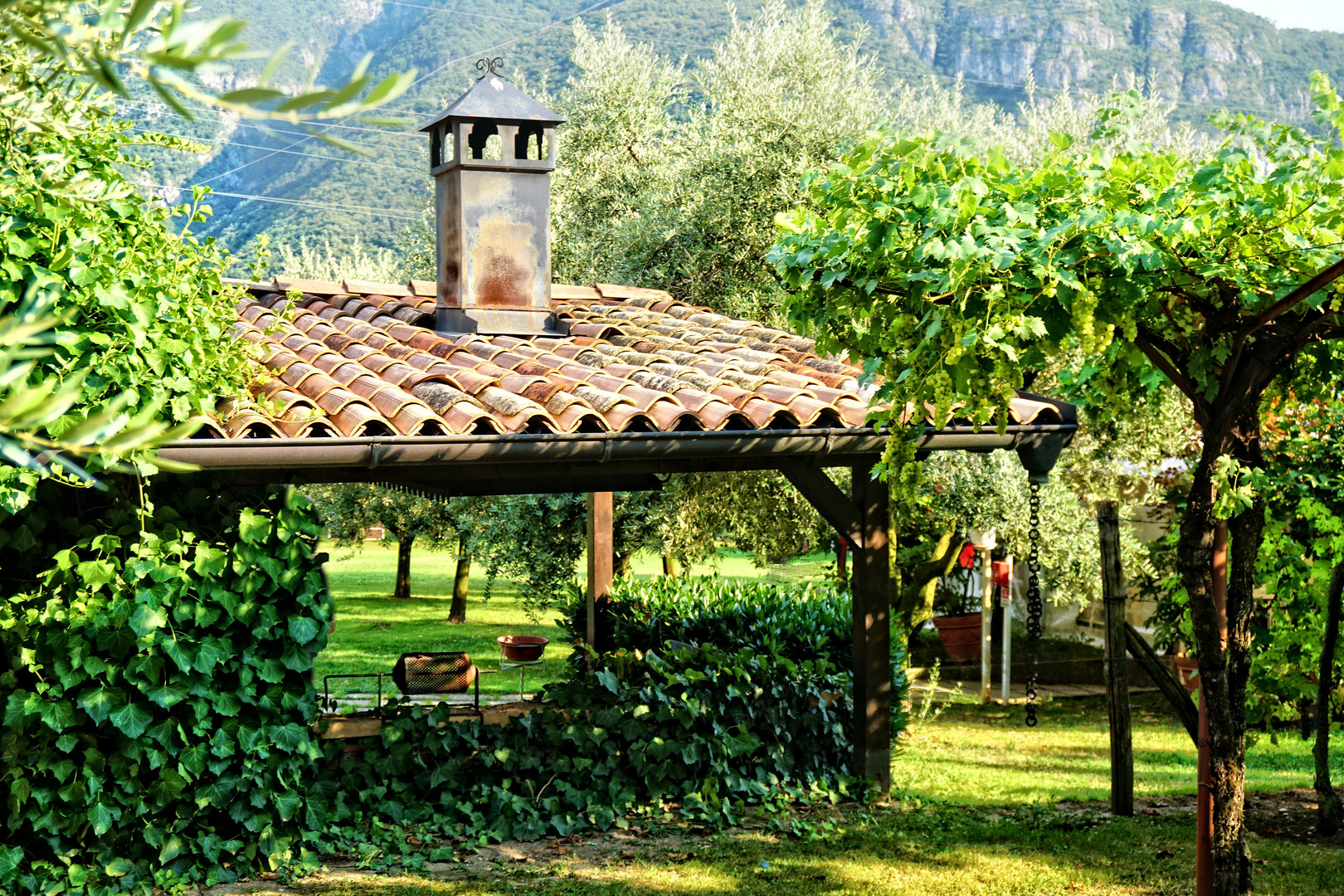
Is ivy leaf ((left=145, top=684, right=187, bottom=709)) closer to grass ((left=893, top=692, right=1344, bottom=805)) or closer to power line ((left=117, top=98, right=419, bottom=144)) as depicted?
power line ((left=117, top=98, right=419, bottom=144))

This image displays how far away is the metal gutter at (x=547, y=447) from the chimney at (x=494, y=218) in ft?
8.12

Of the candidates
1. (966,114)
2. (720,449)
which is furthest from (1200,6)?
(720,449)

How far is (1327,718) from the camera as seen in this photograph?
6273 millimetres

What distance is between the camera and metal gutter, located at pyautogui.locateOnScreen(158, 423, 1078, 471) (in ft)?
15.7

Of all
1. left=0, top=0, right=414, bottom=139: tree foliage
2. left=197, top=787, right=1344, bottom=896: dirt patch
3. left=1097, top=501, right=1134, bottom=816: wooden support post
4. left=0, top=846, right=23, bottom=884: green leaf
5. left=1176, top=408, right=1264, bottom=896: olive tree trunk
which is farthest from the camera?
left=1097, top=501, right=1134, bottom=816: wooden support post

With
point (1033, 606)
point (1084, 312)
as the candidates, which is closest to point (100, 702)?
point (1084, 312)

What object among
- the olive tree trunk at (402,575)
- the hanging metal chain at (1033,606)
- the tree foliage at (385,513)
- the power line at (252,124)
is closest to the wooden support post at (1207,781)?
the hanging metal chain at (1033,606)

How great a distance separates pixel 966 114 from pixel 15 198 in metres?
13.9

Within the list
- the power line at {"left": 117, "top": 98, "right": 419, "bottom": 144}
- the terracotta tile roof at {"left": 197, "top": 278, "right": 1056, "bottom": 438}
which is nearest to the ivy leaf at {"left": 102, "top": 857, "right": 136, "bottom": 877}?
the terracotta tile roof at {"left": 197, "top": 278, "right": 1056, "bottom": 438}

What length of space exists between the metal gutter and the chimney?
2.48 metres

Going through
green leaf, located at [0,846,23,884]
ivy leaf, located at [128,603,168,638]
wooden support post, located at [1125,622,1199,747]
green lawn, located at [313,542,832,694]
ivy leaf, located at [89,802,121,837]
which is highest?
ivy leaf, located at [128,603,168,638]

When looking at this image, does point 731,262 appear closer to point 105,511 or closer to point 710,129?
point 710,129

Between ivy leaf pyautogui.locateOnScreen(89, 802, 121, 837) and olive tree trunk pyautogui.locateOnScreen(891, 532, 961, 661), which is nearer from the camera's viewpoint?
ivy leaf pyautogui.locateOnScreen(89, 802, 121, 837)

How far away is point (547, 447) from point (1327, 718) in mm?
4834
